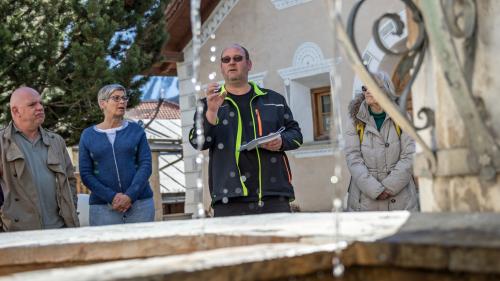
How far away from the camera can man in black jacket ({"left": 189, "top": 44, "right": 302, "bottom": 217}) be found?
4562 millimetres

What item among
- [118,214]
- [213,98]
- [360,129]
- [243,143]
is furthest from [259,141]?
[118,214]

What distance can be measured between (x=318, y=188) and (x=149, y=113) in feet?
39.5

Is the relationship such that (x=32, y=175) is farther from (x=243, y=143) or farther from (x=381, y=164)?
(x=381, y=164)

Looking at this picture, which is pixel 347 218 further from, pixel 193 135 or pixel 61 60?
pixel 61 60

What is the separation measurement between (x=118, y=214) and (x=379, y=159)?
164 cm

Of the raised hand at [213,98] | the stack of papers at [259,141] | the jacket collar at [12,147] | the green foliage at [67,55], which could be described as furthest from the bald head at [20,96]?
the green foliage at [67,55]

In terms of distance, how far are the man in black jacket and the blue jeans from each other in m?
0.89

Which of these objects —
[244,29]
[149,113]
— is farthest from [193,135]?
[149,113]

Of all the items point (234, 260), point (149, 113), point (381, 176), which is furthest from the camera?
point (149, 113)

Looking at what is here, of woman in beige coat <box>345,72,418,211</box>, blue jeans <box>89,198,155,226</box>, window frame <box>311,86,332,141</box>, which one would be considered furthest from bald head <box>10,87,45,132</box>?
window frame <box>311,86,332,141</box>

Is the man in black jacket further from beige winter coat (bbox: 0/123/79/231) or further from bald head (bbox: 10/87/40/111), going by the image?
bald head (bbox: 10/87/40/111)

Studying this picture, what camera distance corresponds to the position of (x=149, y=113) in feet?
78.2

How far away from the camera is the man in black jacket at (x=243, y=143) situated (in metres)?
4.56

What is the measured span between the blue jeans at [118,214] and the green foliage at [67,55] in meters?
5.59
